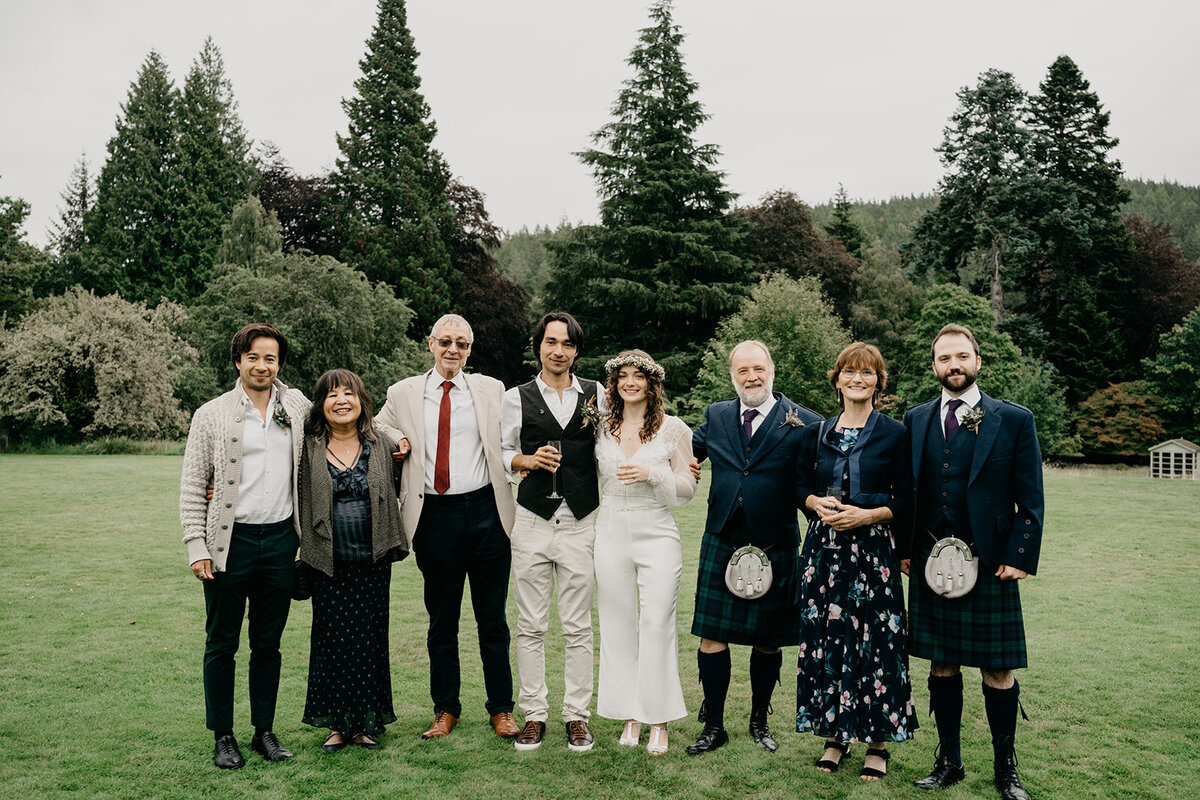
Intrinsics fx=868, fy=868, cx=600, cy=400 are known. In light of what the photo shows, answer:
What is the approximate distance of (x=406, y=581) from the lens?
420 inches

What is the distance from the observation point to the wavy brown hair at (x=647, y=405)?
491 centimetres

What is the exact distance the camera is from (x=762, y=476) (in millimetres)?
4707

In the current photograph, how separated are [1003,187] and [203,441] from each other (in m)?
41.3

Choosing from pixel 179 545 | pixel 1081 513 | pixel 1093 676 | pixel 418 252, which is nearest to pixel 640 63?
pixel 418 252

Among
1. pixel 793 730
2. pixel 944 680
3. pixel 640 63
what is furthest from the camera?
pixel 640 63

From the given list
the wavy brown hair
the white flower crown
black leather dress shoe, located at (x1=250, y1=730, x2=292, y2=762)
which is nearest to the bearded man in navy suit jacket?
the wavy brown hair

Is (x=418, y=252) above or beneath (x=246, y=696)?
above

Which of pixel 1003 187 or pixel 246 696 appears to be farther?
pixel 1003 187

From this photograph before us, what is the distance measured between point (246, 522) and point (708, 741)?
2766mm

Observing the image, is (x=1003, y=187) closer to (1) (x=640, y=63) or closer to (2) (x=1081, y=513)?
(1) (x=640, y=63)

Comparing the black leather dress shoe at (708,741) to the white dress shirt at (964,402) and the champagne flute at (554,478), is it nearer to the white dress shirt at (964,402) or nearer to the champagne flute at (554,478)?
the champagne flute at (554,478)

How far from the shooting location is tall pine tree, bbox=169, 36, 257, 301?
4497 centimetres

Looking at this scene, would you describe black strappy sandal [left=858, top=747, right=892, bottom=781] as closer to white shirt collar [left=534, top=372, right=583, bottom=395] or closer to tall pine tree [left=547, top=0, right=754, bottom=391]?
white shirt collar [left=534, top=372, right=583, bottom=395]

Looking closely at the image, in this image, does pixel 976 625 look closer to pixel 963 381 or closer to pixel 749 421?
pixel 963 381
